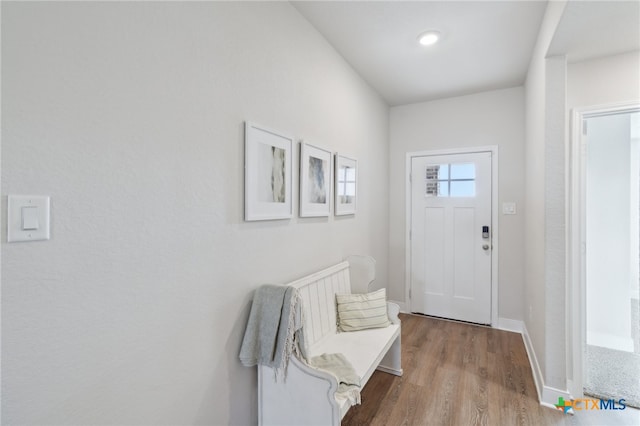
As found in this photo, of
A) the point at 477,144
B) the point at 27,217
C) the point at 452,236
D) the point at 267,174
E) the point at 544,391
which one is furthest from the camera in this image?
the point at 452,236

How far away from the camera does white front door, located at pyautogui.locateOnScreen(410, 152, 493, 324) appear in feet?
11.1

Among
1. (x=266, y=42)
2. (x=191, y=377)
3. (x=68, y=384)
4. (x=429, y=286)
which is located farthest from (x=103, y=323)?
(x=429, y=286)

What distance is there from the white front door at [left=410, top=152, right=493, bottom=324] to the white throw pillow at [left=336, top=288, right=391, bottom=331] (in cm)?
Answer: 154

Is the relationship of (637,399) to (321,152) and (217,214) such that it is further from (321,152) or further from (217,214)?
(217,214)

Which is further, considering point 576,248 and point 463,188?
point 463,188

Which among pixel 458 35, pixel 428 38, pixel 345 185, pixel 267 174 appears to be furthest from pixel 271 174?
pixel 458 35

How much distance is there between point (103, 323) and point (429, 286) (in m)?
3.37

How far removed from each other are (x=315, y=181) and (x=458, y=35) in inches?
61.3

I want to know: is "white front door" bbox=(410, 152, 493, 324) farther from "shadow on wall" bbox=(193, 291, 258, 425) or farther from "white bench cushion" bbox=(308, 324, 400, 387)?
"shadow on wall" bbox=(193, 291, 258, 425)

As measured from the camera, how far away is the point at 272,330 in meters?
1.52

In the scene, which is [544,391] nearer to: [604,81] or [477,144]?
[604,81]

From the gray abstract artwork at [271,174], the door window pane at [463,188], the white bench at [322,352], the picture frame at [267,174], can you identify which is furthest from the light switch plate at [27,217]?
the door window pane at [463,188]

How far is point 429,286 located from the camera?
365 cm

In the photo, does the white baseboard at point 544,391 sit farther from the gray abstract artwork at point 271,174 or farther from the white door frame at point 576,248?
the gray abstract artwork at point 271,174
